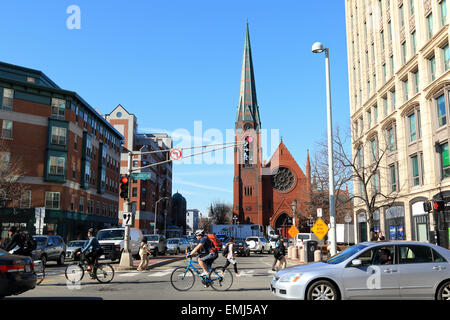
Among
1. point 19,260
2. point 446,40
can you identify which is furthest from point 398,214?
point 19,260

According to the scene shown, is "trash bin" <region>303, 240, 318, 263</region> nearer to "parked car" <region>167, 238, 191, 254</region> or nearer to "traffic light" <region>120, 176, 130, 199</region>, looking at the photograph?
"traffic light" <region>120, 176, 130, 199</region>

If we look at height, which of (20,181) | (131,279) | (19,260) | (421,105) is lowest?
(131,279)

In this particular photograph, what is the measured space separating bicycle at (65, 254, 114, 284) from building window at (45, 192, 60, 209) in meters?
32.1

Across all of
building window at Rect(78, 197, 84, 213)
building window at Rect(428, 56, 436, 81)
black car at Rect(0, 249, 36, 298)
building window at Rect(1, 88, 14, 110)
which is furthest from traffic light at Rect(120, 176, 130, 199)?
building window at Rect(78, 197, 84, 213)

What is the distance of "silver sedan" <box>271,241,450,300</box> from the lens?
8.34 m

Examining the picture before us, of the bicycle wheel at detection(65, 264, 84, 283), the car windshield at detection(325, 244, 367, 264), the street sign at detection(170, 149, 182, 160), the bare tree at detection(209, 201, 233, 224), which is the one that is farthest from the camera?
the bare tree at detection(209, 201, 233, 224)

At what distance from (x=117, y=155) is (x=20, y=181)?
2539 centimetres

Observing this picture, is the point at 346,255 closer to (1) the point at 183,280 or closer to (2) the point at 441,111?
(1) the point at 183,280

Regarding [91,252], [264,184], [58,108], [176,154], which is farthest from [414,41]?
[264,184]

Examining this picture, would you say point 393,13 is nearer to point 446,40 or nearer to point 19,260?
point 446,40

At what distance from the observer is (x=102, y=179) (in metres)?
56.2

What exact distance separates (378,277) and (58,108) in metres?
42.6

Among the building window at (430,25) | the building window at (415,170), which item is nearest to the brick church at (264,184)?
the building window at (415,170)

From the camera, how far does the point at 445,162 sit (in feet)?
78.7
